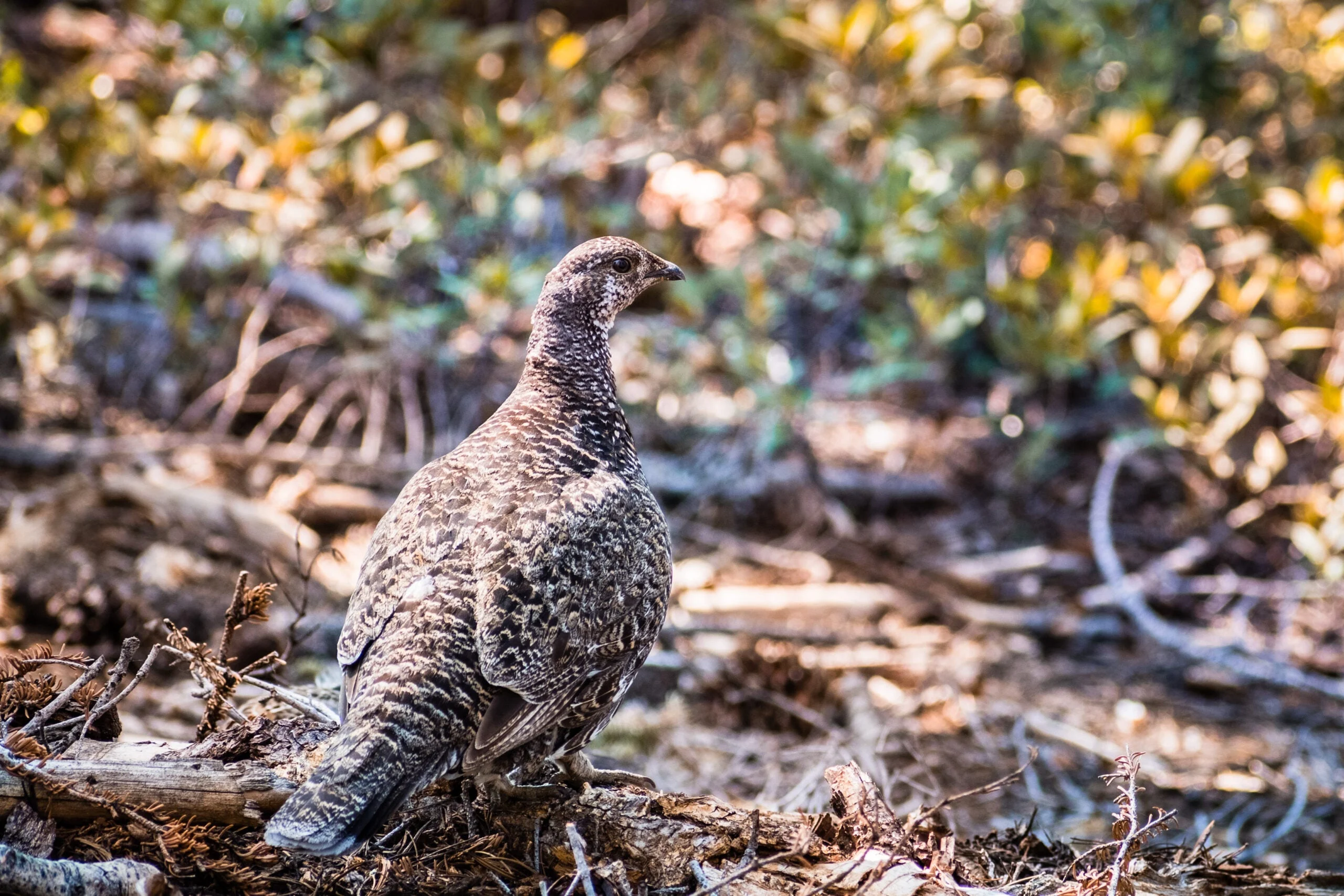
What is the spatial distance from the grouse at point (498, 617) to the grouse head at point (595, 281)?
367 mm

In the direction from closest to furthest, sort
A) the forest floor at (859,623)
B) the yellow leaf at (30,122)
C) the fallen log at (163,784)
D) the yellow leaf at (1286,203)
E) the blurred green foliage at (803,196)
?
the fallen log at (163,784), the forest floor at (859,623), the yellow leaf at (1286,203), the blurred green foliage at (803,196), the yellow leaf at (30,122)

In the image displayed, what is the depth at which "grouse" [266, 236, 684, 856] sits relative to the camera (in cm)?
301

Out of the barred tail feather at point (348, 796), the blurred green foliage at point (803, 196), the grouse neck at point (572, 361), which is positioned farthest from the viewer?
the blurred green foliage at point (803, 196)

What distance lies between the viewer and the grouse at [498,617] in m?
3.01

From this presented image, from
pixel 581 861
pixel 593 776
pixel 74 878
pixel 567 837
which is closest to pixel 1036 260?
pixel 593 776

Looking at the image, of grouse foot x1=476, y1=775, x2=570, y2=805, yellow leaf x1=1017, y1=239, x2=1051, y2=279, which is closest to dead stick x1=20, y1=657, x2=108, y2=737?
grouse foot x1=476, y1=775, x2=570, y2=805

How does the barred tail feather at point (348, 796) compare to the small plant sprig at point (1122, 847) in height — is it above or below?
above

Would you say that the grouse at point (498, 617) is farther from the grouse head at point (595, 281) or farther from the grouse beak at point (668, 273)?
the grouse beak at point (668, 273)

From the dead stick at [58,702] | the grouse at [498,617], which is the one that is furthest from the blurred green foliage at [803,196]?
the dead stick at [58,702]

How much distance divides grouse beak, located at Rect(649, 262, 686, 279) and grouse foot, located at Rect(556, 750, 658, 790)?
6.30ft

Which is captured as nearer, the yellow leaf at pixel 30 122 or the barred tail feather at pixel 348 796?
the barred tail feather at pixel 348 796

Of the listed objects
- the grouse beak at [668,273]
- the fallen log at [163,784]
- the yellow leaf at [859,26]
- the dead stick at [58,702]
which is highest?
the yellow leaf at [859,26]

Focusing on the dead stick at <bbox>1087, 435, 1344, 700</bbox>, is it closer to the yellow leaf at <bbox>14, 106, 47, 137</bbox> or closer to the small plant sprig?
the small plant sprig

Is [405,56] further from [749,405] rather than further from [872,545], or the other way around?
[872,545]
